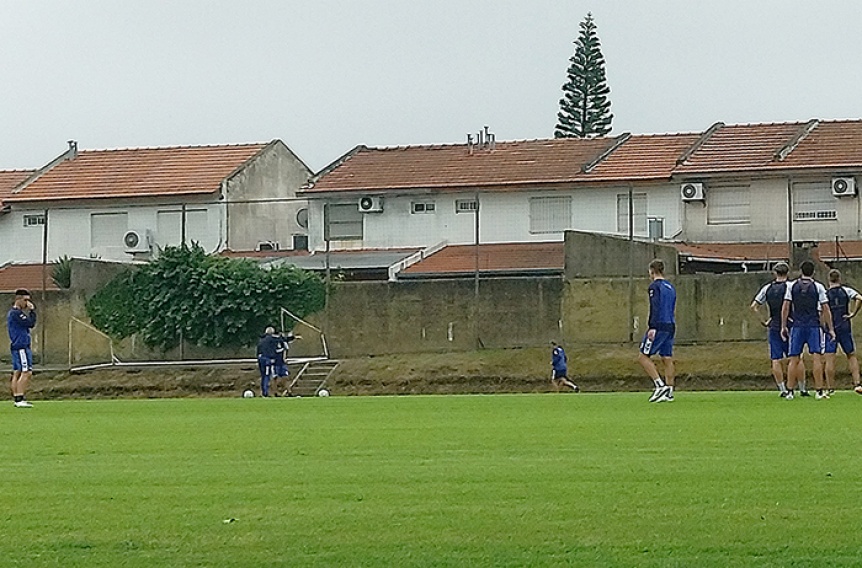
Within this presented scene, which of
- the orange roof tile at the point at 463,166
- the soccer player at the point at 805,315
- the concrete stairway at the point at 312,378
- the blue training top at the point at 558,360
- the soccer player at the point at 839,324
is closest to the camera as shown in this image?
the soccer player at the point at 805,315

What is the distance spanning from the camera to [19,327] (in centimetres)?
2434

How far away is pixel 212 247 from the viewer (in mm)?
52844

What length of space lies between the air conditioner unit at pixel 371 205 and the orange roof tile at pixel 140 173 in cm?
599

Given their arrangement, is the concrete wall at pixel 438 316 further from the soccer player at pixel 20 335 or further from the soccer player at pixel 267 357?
the soccer player at pixel 20 335

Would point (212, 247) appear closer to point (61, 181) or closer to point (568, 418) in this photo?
point (61, 181)

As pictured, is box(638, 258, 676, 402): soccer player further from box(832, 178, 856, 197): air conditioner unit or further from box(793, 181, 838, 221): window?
box(832, 178, 856, 197): air conditioner unit

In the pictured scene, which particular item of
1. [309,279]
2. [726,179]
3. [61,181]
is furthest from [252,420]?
[61,181]

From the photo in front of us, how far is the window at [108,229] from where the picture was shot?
57.2 meters

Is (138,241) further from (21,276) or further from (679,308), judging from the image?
(679,308)

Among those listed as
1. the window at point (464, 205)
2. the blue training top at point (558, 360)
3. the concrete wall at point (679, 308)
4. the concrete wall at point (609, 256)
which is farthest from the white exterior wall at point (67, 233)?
the blue training top at point (558, 360)

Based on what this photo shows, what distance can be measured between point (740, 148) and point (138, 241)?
19783mm

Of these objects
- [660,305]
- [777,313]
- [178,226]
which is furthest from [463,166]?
[660,305]

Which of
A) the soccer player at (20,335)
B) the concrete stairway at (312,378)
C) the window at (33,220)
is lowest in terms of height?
the concrete stairway at (312,378)

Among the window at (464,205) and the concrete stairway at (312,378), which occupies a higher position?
the window at (464,205)
